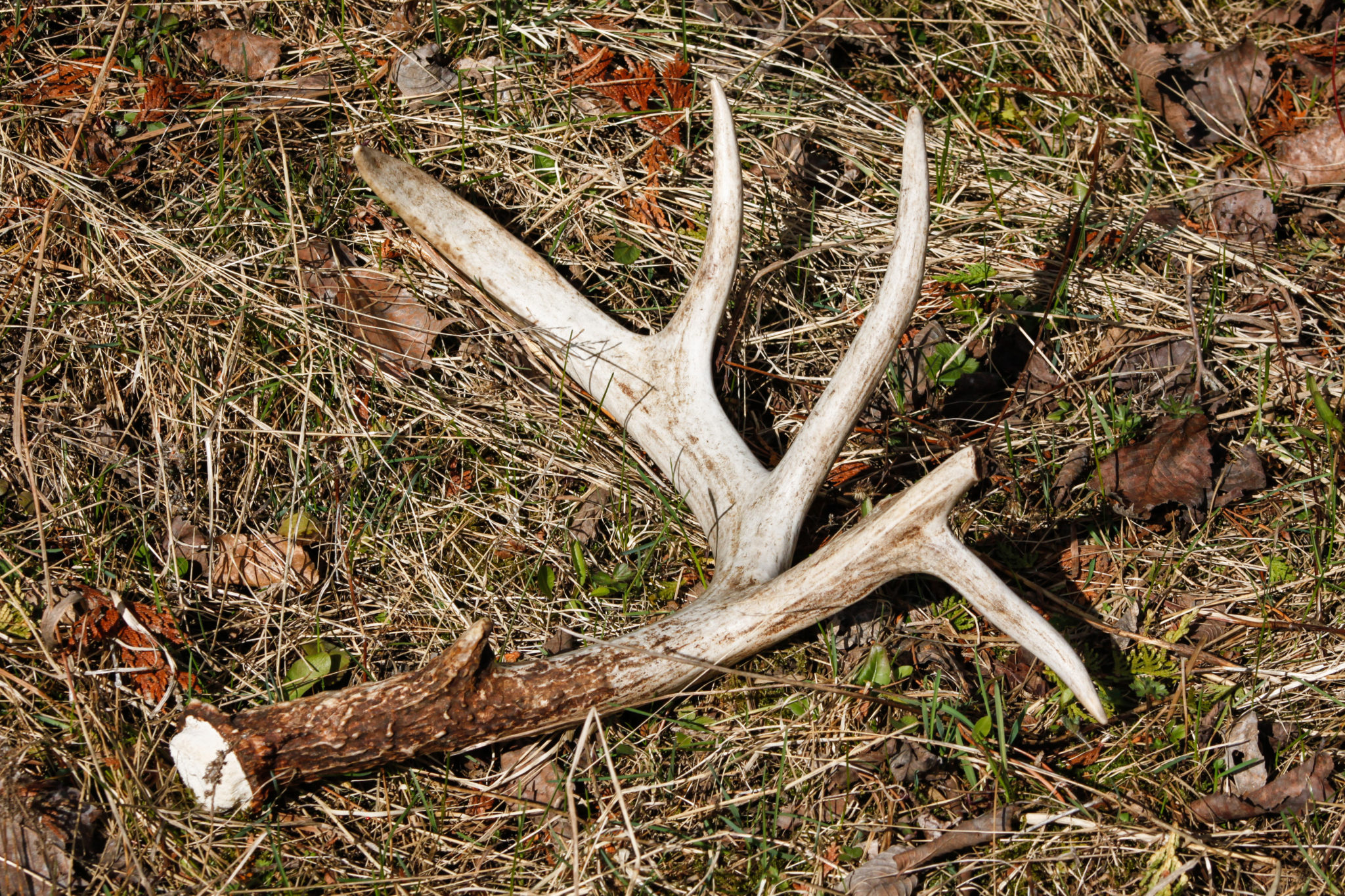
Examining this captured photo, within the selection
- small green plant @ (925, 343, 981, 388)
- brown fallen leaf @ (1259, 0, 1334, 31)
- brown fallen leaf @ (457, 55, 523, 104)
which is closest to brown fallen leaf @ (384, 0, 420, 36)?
brown fallen leaf @ (457, 55, 523, 104)

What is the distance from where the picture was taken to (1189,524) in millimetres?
2518

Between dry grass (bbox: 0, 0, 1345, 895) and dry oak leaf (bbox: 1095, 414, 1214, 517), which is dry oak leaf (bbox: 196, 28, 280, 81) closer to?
dry grass (bbox: 0, 0, 1345, 895)

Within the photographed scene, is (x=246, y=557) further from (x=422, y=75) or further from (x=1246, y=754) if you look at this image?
(x=1246, y=754)

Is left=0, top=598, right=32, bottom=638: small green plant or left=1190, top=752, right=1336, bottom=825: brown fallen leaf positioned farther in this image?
left=0, top=598, right=32, bottom=638: small green plant

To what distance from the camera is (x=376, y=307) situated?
9.09ft

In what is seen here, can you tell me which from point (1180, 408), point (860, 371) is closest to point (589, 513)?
point (860, 371)

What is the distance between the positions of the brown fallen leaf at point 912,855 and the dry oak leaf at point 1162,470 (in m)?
0.91

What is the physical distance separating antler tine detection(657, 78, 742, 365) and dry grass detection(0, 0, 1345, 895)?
319mm

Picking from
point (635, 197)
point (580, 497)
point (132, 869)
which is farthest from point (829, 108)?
point (132, 869)

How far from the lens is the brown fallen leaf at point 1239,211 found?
9.83 ft

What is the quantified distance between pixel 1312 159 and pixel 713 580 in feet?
8.35

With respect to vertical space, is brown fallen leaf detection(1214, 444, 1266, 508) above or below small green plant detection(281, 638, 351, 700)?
below

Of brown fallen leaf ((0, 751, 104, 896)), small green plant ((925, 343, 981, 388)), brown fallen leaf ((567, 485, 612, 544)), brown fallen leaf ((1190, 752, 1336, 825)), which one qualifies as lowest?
brown fallen leaf ((1190, 752, 1336, 825))

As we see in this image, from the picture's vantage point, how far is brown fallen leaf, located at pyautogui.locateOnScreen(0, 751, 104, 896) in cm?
197
